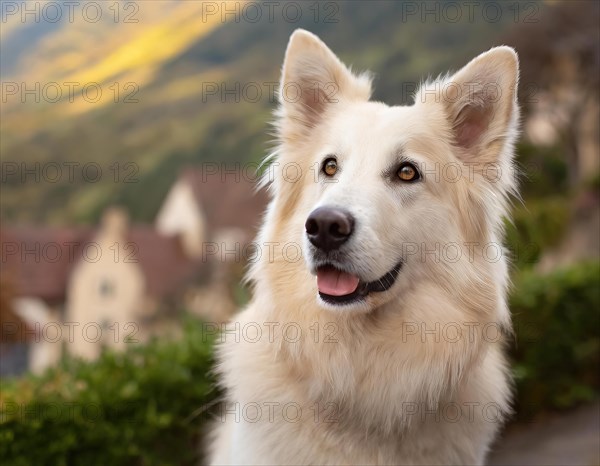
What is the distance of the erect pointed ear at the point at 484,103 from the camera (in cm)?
311

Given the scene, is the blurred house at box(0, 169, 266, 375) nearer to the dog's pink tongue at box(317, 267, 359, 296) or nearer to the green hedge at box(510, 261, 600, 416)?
the green hedge at box(510, 261, 600, 416)

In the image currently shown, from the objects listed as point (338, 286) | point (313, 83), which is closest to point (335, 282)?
point (338, 286)

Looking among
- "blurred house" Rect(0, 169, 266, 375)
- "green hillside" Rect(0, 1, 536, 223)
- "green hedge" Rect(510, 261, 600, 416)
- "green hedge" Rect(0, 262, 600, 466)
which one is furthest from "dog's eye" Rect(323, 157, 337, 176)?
"green hillside" Rect(0, 1, 536, 223)

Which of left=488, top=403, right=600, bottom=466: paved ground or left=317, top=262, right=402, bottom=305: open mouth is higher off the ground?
left=317, top=262, right=402, bottom=305: open mouth

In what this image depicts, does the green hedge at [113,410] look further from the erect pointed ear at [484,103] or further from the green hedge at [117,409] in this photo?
the erect pointed ear at [484,103]

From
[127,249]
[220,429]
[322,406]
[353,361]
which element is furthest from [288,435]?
[127,249]

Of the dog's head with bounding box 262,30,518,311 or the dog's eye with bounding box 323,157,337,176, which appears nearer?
the dog's head with bounding box 262,30,518,311

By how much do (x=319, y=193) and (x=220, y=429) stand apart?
156 centimetres

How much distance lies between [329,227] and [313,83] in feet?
3.60

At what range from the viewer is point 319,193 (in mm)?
3225

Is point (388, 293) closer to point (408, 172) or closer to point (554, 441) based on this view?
point (408, 172)

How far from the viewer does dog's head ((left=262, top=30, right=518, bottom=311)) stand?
9.59 feet

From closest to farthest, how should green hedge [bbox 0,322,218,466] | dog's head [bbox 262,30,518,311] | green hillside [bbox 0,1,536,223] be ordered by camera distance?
dog's head [bbox 262,30,518,311]
green hedge [bbox 0,322,218,466]
green hillside [bbox 0,1,536,223]

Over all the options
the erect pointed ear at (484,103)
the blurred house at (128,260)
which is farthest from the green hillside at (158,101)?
the erect pointed ear at (484,103)
